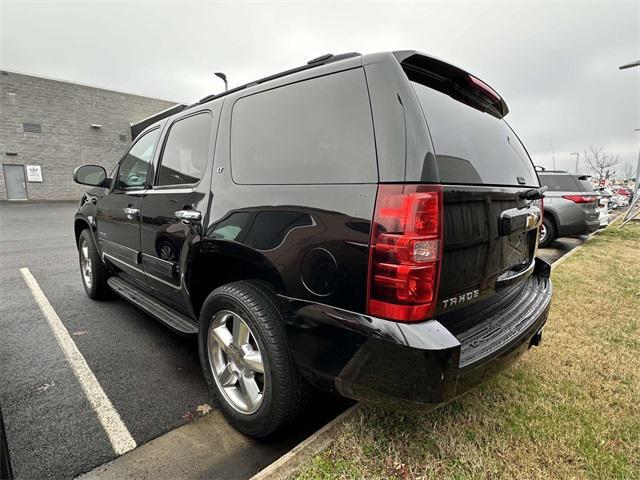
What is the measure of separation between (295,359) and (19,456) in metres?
1.59

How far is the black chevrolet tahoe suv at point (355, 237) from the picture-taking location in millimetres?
1450

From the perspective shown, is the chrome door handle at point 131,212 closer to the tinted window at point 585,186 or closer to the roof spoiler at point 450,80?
the roof spoiler at point 450,80

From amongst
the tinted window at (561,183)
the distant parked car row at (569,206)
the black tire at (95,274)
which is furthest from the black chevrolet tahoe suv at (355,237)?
the tinted window at (561,183)

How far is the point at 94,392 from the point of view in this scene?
96.8 inches

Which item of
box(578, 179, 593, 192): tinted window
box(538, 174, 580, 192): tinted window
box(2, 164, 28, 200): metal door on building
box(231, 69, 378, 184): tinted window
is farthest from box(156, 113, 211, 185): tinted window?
box(2, 164, 28, 200): metal door on building

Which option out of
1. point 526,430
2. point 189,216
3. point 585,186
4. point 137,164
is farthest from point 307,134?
point 585,186

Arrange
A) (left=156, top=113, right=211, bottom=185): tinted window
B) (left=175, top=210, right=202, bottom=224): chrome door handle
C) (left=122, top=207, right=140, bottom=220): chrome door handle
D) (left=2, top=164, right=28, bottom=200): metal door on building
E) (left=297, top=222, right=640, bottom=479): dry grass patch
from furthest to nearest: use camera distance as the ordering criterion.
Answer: (left=2, top=164, right=28, bottom=200): metal door on building < (left=122, top=207, right=140, bottom=220): chrome door handle < (left=156, top=113, right=211, bottom=185): tinted window < (left=175, top=210, right=202, bottom=224): chrome door handle < (left=297, top=222, right=640, bottom=479): dry grass patch

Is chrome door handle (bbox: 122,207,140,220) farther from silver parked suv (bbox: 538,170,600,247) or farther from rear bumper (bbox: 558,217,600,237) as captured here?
rear bumper (bbox: 558,217,600,237)

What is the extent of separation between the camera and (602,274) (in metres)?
5.29

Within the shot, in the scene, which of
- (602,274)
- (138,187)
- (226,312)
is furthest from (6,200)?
(602,274)

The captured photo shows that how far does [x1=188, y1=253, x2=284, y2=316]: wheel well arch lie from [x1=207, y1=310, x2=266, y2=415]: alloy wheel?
0.83ft

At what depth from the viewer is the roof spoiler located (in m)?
1.68

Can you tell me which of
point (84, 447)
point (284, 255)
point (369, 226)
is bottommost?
point (84, 447)

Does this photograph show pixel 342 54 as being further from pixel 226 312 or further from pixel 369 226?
pixel 226 312
